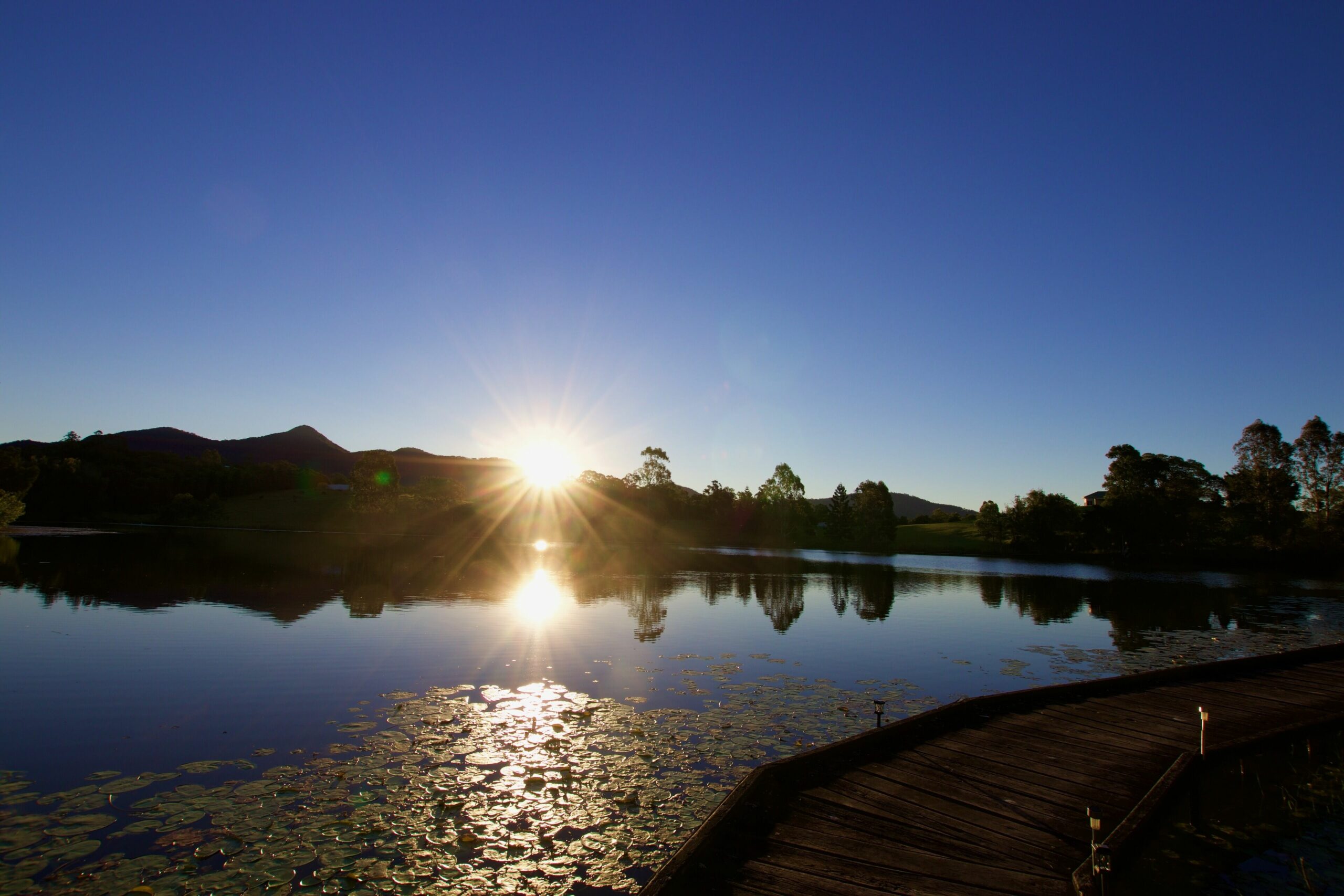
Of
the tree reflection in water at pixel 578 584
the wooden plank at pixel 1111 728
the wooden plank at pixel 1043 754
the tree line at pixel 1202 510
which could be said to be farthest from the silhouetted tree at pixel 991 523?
the wooden plank at pixel 1043 754

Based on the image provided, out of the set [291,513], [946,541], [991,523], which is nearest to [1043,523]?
[991,523]

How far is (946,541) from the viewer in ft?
453

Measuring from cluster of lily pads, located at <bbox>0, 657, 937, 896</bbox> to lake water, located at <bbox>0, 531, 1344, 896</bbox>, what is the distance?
0.17 feet

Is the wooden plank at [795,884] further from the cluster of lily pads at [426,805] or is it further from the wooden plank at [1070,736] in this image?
the wooden plank at [1070,736]

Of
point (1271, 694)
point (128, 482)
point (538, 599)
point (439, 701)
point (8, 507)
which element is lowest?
point (439, 701)

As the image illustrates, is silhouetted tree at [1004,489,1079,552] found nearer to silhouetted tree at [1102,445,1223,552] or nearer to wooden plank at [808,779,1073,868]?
silhouetted tree at [1102,445,1223,552]

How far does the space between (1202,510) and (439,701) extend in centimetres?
12693

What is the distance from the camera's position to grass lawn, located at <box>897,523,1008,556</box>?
4815 inches

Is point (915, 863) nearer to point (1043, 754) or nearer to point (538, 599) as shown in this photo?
point (1043, 754)

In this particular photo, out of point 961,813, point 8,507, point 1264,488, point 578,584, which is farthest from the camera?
point 1264,488

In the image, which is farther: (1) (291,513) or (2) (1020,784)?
(1) (291,513)

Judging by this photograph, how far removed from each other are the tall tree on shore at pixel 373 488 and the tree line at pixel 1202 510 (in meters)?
121

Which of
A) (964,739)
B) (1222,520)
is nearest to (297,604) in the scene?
(964,739)

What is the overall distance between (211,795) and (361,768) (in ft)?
7.11
